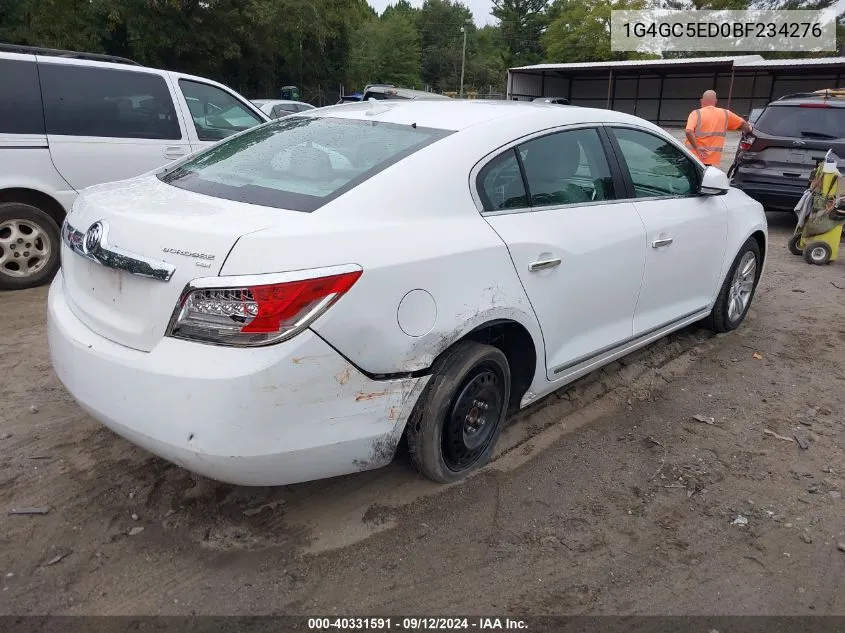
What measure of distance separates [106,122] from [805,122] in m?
8.35

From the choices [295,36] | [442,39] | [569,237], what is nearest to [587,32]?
[295,36]

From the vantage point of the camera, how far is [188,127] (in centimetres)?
641

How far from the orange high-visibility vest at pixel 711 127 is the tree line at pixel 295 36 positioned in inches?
1064

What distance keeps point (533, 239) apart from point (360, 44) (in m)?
60.9

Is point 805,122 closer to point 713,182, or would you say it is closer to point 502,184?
point 713,182

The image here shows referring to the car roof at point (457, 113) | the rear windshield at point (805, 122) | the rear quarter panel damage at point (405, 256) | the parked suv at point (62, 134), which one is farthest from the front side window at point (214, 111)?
the rear windshield at point (805, 122)

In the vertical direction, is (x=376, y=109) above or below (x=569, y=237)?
above

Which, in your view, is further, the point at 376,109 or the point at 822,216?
the point at 822,216

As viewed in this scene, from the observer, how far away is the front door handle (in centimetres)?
300

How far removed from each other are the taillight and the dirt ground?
3.00 feet

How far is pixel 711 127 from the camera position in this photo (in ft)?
27.8

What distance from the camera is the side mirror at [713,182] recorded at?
4254mm

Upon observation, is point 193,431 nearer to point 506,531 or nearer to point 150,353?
point 150,353

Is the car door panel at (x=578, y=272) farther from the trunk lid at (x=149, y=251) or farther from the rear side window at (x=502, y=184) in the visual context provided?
the trunk lid at (x=149, y=251)
